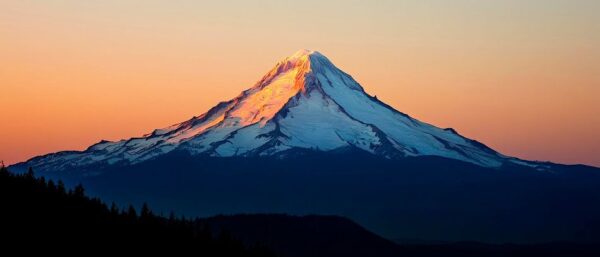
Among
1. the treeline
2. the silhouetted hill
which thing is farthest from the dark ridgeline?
the silhouetted hill

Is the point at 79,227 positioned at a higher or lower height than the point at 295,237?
lower

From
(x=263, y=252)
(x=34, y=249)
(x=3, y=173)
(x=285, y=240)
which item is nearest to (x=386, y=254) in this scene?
(x=285, y=240)

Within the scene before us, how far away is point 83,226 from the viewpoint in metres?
115

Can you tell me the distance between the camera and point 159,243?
4673 inches

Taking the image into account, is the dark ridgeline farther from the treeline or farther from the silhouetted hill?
the silhouetted hill

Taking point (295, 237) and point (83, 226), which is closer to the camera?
point (83, 226)

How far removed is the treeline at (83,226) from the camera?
11088 cm

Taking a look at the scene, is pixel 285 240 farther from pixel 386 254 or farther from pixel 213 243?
pixel 213 243

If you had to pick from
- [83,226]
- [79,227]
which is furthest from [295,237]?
[79,227]

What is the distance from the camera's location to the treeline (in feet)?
Result: 364

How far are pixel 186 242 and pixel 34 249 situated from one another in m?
19.3

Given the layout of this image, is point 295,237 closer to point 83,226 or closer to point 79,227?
point 83,226

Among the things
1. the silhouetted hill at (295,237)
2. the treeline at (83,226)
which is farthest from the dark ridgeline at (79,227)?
the silhouetted hill at (295,237)

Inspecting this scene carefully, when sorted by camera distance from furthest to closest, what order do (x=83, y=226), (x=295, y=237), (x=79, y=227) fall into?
(x=295, y=237), (x=83, y=226), (x=79, y=227)
